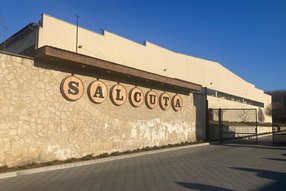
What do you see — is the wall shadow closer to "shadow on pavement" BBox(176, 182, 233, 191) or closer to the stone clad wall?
the stone clad wall

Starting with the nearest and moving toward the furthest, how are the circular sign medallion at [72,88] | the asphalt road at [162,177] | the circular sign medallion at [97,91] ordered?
the asphalt road at [162,177] < the circular sign medallion at [72,88] < the circular sign medallion at [97,91]

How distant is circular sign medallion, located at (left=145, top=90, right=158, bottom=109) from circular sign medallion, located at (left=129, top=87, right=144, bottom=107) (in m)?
0.49

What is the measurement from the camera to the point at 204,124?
2070cm

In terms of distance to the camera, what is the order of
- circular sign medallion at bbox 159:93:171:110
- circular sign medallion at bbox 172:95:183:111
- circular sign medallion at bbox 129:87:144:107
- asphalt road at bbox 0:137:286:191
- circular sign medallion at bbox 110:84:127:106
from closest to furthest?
asphalt road at bbox 0:137:286:191 < circular sign medallion at bbox 110:84:127:106 < circular sign medallion at bbox 129:87:144:107 < circular sign medallion at bbox 159:93:171:110 < circular sign medallion at bbox 172:95:183:111

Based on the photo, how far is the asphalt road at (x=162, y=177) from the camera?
771cm

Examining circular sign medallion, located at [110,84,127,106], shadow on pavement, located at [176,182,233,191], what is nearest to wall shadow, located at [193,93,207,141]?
circular sign medallion, located at [110,84,127,106]

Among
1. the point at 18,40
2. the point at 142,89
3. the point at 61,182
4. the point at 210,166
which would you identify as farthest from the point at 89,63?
the point at 18,40

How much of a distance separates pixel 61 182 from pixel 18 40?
42.7 ft

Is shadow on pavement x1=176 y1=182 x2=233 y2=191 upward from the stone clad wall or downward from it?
downward

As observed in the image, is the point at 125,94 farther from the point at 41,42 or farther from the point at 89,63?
the point at 41,42

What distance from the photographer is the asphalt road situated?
7711 millimetres

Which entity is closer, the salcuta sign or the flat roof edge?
the flat roof edge

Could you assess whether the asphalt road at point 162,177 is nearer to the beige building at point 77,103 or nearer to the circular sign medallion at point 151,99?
the beige building at point 77,103

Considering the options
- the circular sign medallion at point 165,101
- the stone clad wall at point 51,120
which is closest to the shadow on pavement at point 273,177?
the stone clad wall at point 51,120
